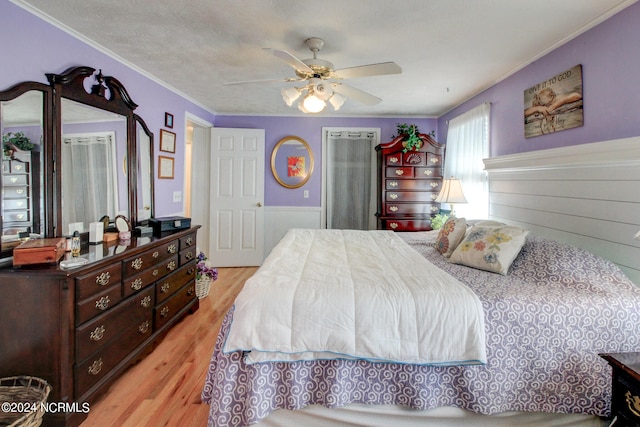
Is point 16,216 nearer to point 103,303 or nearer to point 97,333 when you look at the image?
point 103,303

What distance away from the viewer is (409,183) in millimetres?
4188

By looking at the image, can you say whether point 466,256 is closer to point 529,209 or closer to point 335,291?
A: point 529,209

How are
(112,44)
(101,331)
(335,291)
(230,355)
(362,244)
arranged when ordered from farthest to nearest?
(362,244), (112,44), (101,331), (335,291), (230,355)

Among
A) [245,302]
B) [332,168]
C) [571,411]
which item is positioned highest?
[332,168]

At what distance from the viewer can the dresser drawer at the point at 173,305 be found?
2430 millimetres

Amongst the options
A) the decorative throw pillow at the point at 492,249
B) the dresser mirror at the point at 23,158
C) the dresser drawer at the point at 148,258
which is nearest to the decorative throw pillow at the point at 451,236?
the decorative throw pillow at the point at 492,249

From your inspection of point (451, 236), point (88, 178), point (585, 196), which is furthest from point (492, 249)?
point (88, 178)

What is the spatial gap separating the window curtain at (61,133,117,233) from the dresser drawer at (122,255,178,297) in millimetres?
549

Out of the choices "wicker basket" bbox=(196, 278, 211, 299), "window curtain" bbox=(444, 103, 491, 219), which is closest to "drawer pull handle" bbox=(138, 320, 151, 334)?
"wicker basket" bbox=(196, 278, 211, 299)

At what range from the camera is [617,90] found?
6.10 ft

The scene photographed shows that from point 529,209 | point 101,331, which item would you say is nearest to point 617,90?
point 529,209

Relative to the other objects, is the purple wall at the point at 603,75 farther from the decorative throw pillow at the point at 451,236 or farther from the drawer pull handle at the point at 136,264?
the drawer pull handle at the point at 136,264

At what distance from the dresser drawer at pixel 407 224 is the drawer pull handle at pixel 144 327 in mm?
2983

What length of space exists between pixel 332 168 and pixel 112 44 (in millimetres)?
3131
